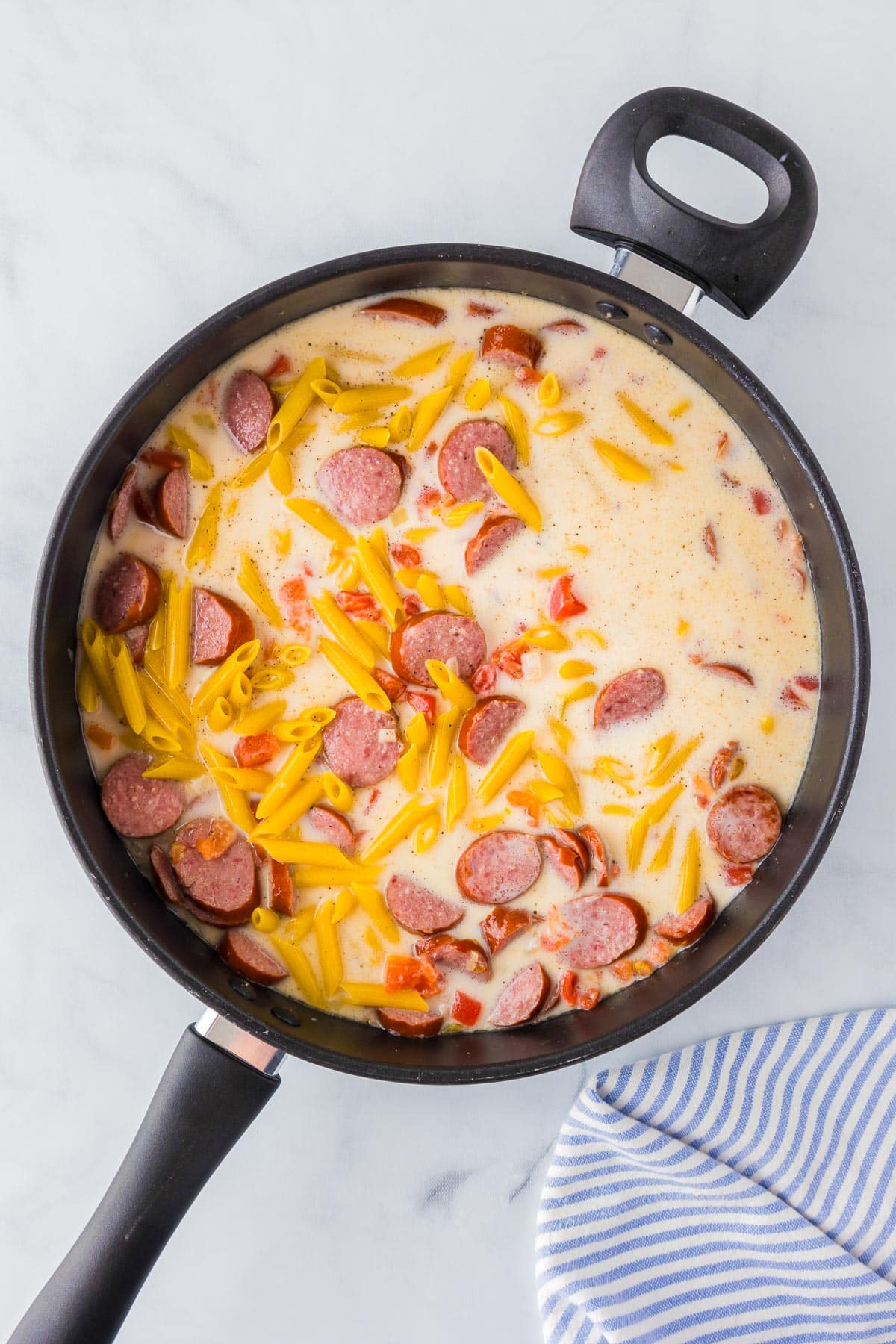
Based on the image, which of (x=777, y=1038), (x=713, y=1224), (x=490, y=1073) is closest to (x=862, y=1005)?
(x=777, y=1038)

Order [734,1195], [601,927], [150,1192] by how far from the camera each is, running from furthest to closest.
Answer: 1. [734,1195]
2. [601,927]
3. [150,1192]

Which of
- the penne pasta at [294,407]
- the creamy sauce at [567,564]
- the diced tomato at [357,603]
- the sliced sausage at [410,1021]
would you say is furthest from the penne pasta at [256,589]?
the sliced sausage at [410,1021]

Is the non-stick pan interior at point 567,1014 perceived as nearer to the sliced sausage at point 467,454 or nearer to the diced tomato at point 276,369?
the diced tomato at point 276,369

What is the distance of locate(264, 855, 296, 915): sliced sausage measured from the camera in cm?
210

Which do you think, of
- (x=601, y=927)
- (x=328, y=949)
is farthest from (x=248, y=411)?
(x=601, y=927)

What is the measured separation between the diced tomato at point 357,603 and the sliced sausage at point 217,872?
1.60 ft

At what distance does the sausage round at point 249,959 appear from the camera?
6.98 feet

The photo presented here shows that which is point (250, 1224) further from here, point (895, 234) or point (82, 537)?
point (895, 234)

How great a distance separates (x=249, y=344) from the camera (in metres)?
2.09

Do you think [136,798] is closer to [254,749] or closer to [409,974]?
[254,749]

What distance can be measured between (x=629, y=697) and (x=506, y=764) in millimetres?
267

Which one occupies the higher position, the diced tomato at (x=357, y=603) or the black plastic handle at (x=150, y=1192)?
the diced tomato at (x=357, y=603)

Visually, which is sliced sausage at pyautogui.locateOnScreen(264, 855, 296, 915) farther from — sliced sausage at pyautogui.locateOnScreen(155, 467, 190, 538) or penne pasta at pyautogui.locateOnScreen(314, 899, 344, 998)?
sliced sausage at pyautogui.locateOnScreen(155, 467, 190, 538)

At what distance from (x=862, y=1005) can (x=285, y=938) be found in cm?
123
